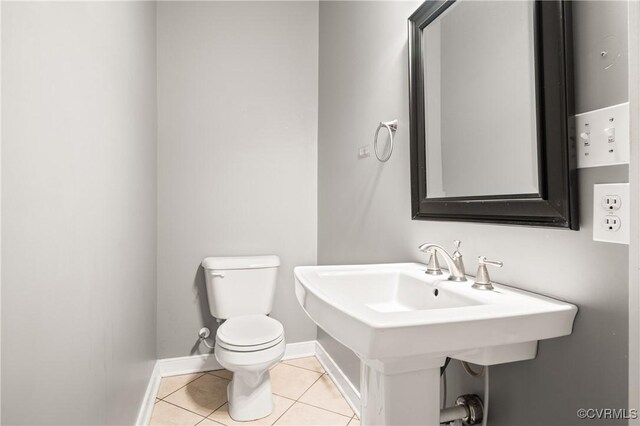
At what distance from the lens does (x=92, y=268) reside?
968 mm

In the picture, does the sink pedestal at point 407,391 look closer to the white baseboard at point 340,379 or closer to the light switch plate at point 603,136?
the light switch plate at point 603,136

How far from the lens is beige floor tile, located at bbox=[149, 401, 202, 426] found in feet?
5.50

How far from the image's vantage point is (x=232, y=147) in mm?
2299

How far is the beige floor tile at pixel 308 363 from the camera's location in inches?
89.2

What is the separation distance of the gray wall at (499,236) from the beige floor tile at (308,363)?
0.61 feet

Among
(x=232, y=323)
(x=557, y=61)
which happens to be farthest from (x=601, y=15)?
(x=232, y=323)

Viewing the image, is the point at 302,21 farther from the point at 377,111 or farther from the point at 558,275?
the point at 558,275

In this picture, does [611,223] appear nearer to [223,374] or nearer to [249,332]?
[249,332]

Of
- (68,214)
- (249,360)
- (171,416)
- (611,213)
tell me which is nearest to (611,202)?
(611,213)

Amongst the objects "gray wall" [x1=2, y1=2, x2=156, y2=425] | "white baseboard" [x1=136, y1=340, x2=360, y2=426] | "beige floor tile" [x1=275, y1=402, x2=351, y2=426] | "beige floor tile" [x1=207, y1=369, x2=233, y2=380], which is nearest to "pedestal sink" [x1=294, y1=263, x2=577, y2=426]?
"gray wall" [x1=2, y1=2, x2=156, y2=425]

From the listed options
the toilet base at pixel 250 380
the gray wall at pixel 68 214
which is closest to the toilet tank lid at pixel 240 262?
the toilet base at pixel 250 380

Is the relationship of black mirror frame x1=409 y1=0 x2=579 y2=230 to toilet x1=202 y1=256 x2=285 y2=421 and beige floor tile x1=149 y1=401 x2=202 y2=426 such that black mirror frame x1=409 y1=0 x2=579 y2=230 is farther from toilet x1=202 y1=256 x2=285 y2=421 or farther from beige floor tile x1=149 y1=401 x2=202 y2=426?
beige floor tile x1=149 y1=401 x2=202 y2=426

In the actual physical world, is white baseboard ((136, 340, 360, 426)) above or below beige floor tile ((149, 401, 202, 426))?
above
